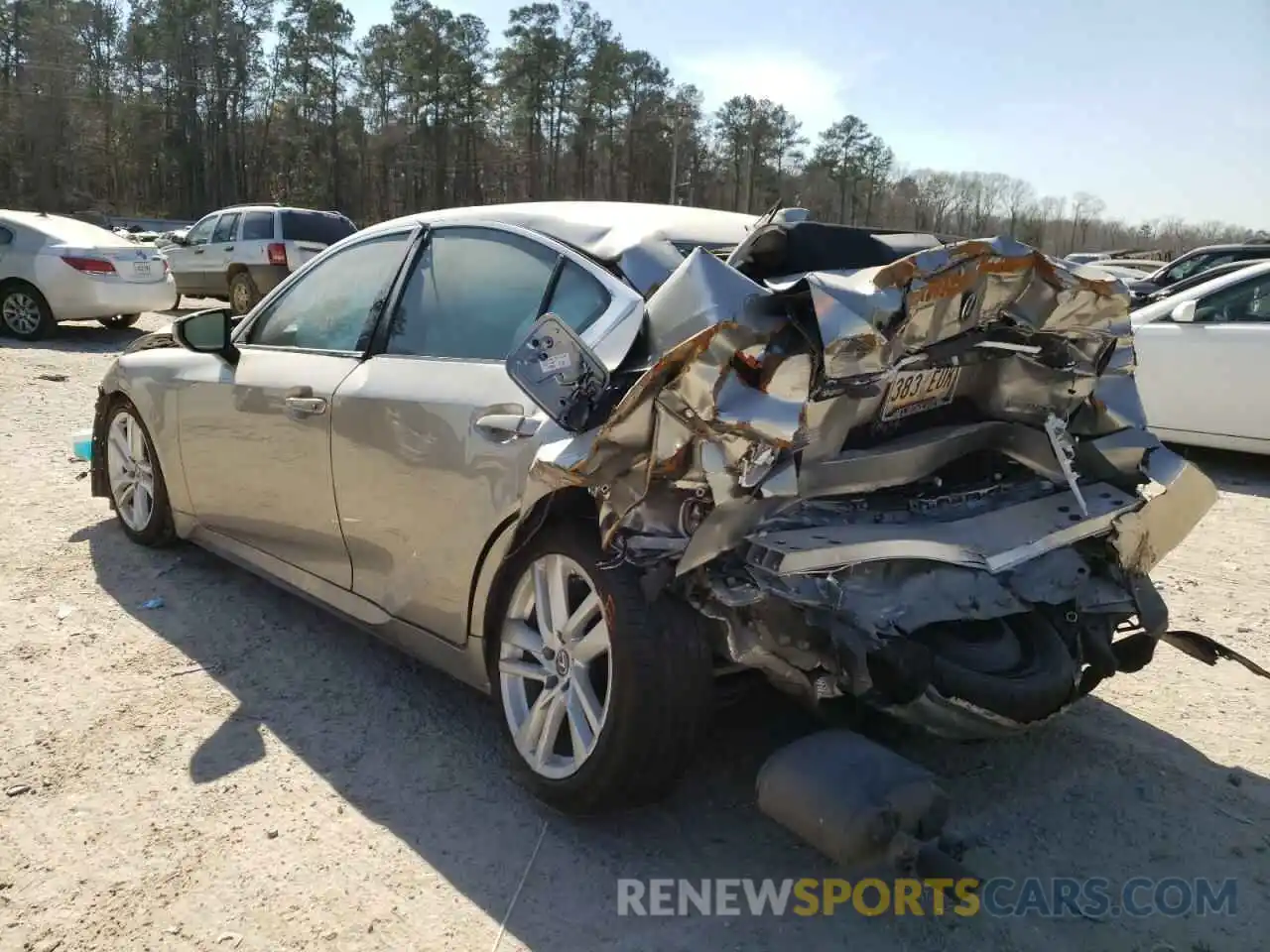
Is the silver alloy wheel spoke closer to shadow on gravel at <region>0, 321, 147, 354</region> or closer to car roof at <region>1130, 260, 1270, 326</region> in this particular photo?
shadow on gravel at <region>0, 321, 147, 354</region>

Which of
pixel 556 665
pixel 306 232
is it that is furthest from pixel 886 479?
pixel 306 232

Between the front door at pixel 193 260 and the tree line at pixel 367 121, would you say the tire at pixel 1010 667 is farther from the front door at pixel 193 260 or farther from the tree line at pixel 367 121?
the tree line at pixel 367 121

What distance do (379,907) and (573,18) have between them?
2267 inches

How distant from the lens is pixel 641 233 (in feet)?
9.66

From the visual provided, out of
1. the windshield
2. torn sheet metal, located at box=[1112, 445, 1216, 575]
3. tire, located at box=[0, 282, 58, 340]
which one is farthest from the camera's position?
the windshield

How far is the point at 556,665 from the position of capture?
270 cm

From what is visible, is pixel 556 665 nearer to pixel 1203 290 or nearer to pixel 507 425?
pixel 507 425

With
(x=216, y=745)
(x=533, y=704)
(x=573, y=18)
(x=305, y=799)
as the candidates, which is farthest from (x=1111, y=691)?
(x=573, y=18)

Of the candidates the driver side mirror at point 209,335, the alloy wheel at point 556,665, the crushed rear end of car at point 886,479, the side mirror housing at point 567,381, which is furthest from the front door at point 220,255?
the crushed rear end of car at point 886,479

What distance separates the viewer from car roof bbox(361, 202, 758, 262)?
115 inches

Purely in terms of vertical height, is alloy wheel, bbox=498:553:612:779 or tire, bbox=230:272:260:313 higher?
tire, bbox=230:272:260:313

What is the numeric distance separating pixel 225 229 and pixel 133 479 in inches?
509

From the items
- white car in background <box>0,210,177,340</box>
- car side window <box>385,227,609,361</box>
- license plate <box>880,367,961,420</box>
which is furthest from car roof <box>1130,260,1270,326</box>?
white car in background <box>0,210,177,340</box>

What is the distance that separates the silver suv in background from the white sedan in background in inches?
473
